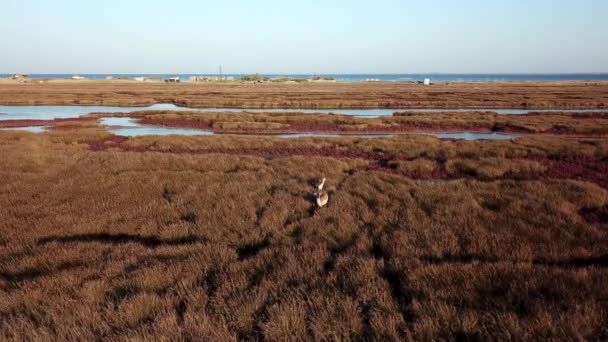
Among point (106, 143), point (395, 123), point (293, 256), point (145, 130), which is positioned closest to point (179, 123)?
point (145, 130)

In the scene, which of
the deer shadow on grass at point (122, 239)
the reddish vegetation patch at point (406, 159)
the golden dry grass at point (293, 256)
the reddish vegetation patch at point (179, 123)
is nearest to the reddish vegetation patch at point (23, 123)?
the reddish vegetation patch at point (179, 123)

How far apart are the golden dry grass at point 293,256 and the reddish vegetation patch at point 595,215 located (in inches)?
3.0

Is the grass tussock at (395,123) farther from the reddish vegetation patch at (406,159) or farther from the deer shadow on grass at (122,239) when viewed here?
the deer shadow on grass at (122,239)

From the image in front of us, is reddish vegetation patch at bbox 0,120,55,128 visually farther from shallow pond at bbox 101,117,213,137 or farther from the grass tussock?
the grass tussock

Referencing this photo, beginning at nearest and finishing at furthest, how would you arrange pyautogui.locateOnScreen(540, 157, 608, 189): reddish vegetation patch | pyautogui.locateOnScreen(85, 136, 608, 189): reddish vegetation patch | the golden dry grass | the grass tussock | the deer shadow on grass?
1. the golden dry grass
2. the deer shadow on grass
3. pyautogui.locateOnScreen(540, 157, 608, 189): reddish vegetation patch
4. pyautogui.locateOnScreen(85, 136, 608, 189): reddish vegetation patch
5. the grass tussock

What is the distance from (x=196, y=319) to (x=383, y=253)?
13.3 feet

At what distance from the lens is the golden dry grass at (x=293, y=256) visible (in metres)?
4.67

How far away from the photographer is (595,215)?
10.3 meters

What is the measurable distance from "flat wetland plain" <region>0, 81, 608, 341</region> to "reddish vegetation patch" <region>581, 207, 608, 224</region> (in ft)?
0.16

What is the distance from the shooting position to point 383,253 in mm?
7590

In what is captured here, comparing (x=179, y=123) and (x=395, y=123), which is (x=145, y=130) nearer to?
(x=179, y=123)

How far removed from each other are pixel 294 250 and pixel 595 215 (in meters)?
8.50

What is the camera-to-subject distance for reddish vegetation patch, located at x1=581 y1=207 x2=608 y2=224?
9.98 metres

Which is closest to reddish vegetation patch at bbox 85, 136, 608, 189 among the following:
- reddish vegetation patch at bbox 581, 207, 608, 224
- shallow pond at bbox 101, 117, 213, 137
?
reddish vegetation patch at bbox 581, 207, 608, 224
